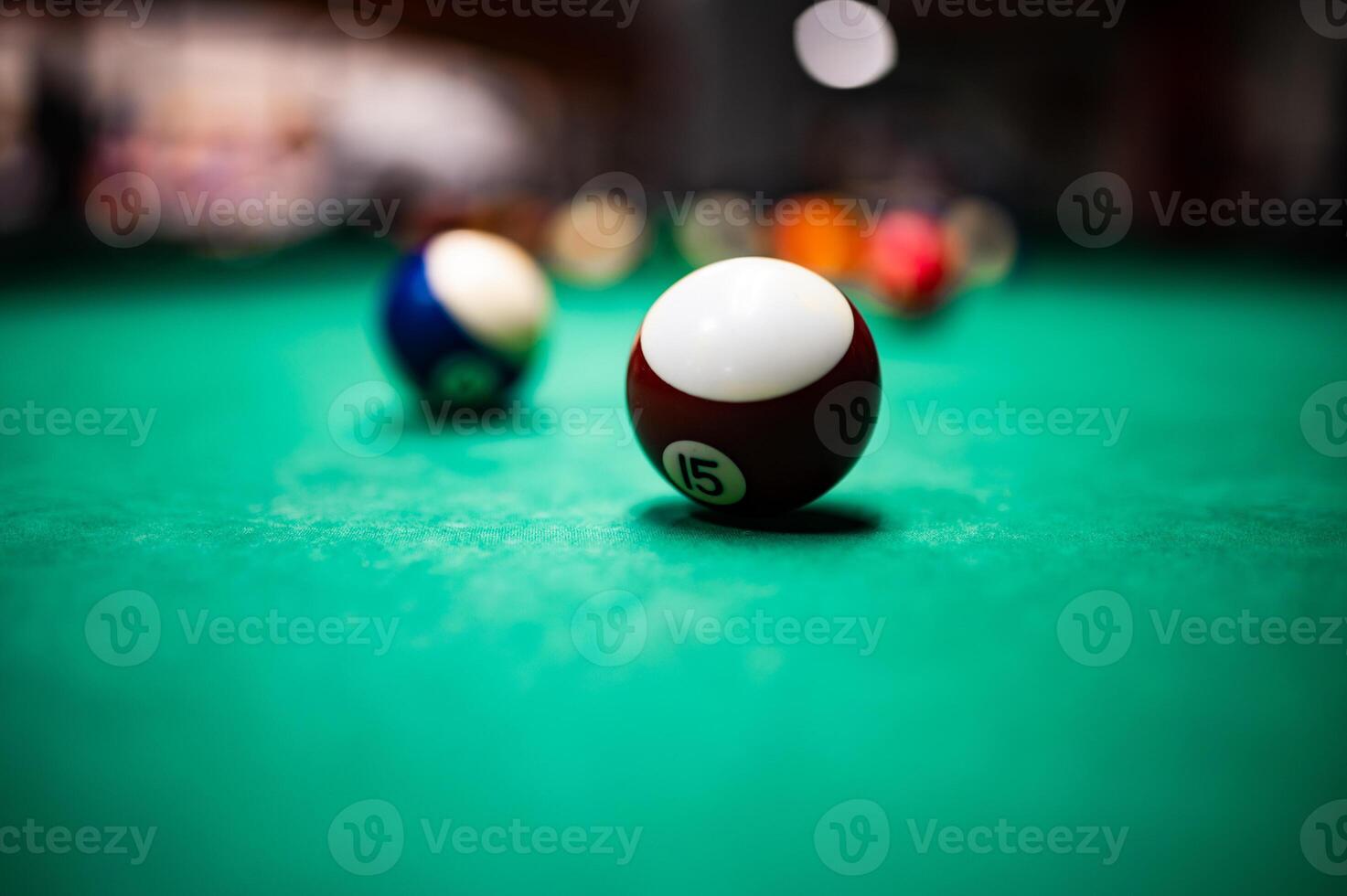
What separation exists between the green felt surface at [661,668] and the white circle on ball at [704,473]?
8 cm

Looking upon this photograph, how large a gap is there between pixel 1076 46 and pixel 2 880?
62.6 feet

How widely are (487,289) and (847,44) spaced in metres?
15.6

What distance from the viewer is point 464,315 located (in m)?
3.51

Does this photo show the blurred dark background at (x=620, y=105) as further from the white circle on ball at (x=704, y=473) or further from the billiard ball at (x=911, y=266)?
the white circle on ball at (x=704, y=473)

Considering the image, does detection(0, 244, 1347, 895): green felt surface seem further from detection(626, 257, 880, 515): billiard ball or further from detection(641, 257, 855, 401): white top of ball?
detection(641, 257, 855, 401): white top of ball

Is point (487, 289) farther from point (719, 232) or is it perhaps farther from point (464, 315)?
point (719, 232)

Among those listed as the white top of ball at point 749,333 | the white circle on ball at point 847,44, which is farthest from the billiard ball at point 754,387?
the white circle on ball at point 847,44

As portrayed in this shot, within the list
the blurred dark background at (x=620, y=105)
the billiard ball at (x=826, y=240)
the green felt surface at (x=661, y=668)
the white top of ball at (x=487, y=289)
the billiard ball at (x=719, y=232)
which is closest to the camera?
the green felt surface at (x=661, y=668)

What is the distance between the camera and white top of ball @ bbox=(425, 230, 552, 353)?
352cm

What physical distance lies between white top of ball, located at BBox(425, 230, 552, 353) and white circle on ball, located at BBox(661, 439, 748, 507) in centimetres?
126

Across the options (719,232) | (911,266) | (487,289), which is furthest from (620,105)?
(487,289)

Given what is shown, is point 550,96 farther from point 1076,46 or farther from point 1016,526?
point 1016,526

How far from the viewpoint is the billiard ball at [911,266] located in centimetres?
570

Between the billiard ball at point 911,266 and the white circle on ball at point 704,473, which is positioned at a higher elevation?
the billiard ball at point 911,266
